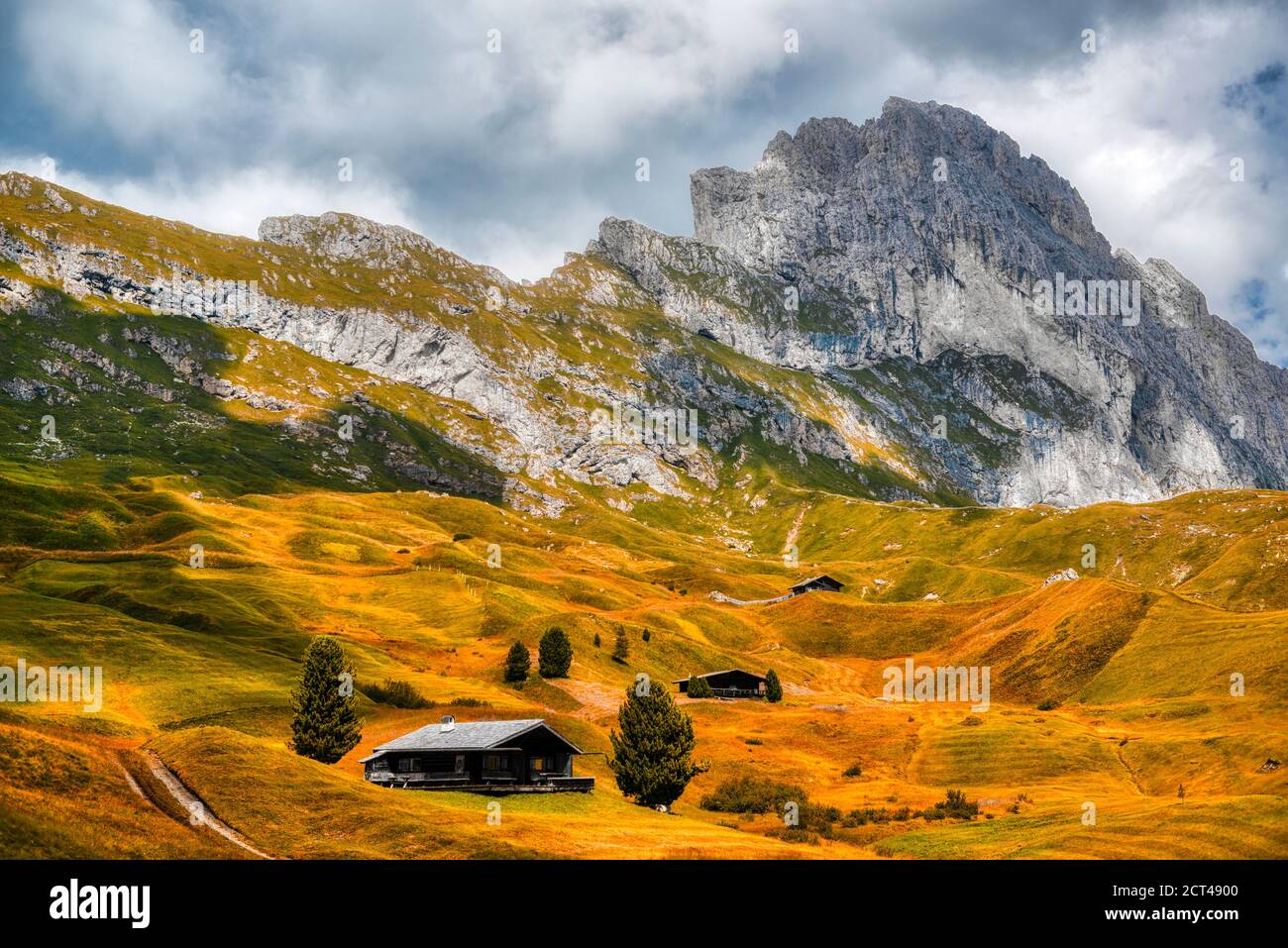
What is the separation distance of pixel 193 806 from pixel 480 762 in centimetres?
2577

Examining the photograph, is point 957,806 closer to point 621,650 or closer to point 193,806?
point 193,806

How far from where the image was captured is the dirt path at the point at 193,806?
3784 centimetres

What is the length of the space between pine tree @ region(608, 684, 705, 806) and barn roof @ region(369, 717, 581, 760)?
14.5ft

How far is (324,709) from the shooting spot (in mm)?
71250

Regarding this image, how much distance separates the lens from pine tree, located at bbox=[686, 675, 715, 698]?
120 metres

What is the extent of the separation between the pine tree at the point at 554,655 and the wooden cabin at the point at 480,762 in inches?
1788

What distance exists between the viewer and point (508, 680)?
107688 millimetres

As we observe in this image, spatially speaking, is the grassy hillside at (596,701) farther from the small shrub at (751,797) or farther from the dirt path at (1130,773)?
the small shrub at (751,797)

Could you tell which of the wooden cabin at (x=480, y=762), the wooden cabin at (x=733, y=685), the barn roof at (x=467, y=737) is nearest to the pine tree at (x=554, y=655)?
the wooden cabin at (x=733, y=685)

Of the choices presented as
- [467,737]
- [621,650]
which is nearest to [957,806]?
[467,737]

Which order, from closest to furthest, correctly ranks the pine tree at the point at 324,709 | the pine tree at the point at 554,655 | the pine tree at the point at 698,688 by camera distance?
1. the pine tree at the point at 324,709
2. the pine tree at the point at 554,655
3. the pine tree at the point at 698,688
